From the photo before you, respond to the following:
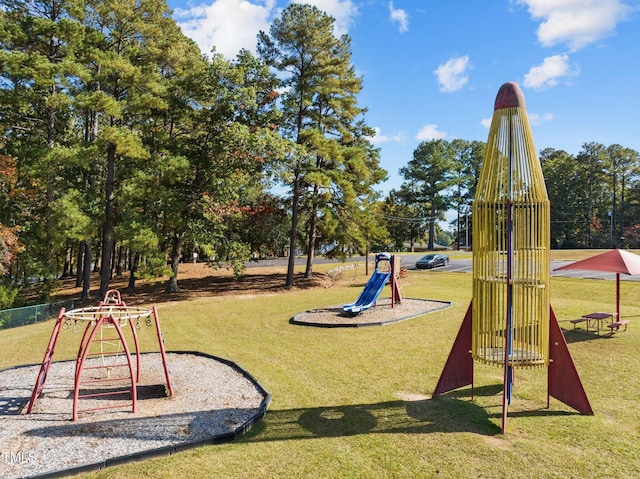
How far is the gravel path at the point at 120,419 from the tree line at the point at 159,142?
32.8 feet

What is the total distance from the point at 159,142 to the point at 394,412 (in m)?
17.1

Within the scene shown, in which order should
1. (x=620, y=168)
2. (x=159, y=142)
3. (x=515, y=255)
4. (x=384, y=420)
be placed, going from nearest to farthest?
(x=384, y=420) < (x=515, y=255) < (x=159, y=142) < (x=620, y=168)

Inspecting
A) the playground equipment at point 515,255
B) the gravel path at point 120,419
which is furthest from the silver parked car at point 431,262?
the playground equipment at point 515,255

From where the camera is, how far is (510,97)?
19.6ft

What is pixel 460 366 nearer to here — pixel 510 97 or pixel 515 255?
pixel 515 255

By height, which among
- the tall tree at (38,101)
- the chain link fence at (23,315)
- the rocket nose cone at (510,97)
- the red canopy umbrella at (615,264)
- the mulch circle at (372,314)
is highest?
the tall tree at (38,101)

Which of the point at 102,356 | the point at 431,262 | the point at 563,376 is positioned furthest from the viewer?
the point at 431,262

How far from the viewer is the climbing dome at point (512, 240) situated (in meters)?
5.84

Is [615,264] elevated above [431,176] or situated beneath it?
situated beneath

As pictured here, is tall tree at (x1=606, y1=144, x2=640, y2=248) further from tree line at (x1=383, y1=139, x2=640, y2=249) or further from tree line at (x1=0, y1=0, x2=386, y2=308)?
tree line at (x1=0, y1=0, x2=386, y2=308)

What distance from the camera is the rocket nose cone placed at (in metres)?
5.93

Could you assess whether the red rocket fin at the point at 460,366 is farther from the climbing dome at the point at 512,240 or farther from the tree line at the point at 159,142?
the tree line at the point at 159,142

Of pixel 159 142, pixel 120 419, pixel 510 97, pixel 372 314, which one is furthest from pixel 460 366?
pixel 159 142

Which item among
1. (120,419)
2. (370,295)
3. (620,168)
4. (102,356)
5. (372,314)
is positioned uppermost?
(620,168)
